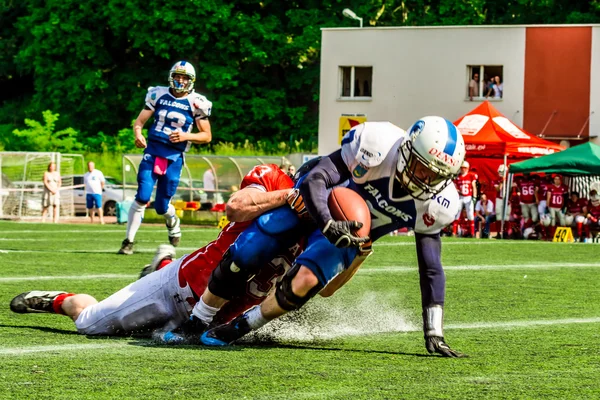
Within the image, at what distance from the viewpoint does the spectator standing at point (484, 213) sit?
2203cm

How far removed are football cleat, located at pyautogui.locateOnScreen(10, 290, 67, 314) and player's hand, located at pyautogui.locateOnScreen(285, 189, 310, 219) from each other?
62.5 inches

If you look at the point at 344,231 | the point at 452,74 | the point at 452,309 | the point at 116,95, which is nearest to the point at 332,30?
the point at 452,74

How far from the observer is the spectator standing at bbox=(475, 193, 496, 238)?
22.0m

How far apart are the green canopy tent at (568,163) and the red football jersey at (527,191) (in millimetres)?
442

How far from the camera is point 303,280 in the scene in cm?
510

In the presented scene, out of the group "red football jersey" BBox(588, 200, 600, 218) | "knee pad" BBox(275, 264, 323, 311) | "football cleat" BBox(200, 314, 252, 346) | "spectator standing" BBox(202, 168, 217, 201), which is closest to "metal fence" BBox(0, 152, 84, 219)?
"spectator standing" BBox(202, 168, 217, 201)

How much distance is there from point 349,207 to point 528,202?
16.3m

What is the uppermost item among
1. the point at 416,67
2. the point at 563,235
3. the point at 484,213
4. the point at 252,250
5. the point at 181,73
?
the point at 416,67

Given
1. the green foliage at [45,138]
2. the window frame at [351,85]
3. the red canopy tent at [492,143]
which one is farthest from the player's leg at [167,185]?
the green foliage at [45,138]

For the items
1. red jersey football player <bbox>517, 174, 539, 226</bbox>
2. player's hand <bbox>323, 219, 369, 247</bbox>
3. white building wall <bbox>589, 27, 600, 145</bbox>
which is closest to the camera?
player's hand <bbox>323, 219, 369, 247</bbox>

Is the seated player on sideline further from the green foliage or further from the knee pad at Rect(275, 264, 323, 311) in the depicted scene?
the green foliage

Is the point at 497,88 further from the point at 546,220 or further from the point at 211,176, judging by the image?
the point at 546,220

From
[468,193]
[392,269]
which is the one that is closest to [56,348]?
[392,269]

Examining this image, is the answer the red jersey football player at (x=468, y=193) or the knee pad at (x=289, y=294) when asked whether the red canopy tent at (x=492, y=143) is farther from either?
the knee pad at (x=289, y=294)
